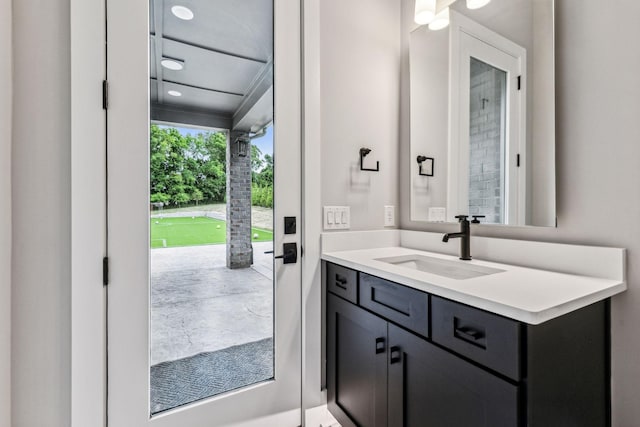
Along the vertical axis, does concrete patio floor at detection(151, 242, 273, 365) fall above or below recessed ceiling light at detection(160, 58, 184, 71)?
below

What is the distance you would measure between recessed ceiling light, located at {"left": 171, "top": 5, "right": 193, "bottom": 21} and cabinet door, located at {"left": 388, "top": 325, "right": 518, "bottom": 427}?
1.57 meters

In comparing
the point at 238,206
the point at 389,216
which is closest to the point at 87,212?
the point at 238,206

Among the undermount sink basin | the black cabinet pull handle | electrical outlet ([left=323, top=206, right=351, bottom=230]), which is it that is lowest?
the black cabinet pull handle

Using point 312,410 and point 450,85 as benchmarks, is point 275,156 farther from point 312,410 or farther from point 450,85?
point 312,410

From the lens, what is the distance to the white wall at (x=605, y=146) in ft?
3.27

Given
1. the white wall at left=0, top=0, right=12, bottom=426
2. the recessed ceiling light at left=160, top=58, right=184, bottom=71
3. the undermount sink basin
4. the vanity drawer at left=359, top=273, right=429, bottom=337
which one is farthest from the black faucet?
the white wall at left=0, top=0, right=12, bottom=426

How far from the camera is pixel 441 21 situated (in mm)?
1634

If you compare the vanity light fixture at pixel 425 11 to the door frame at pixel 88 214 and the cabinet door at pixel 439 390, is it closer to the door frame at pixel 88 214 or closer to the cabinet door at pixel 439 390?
the door frame at pixel 88 214

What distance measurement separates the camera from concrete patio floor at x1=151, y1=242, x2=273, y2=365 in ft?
4.17

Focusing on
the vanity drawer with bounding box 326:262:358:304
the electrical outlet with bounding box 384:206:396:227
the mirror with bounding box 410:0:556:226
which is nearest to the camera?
the mirror with bounding box 410:0:556:226

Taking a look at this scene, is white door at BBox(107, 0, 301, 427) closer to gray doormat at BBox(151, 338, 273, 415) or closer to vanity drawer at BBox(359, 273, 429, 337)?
gray doormat at BBox(151, 338, 273, 415)

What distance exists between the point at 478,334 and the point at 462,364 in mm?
116

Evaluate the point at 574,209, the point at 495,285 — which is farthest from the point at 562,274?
the point at 495,285

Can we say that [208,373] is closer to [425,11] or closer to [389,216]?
[389,216]
